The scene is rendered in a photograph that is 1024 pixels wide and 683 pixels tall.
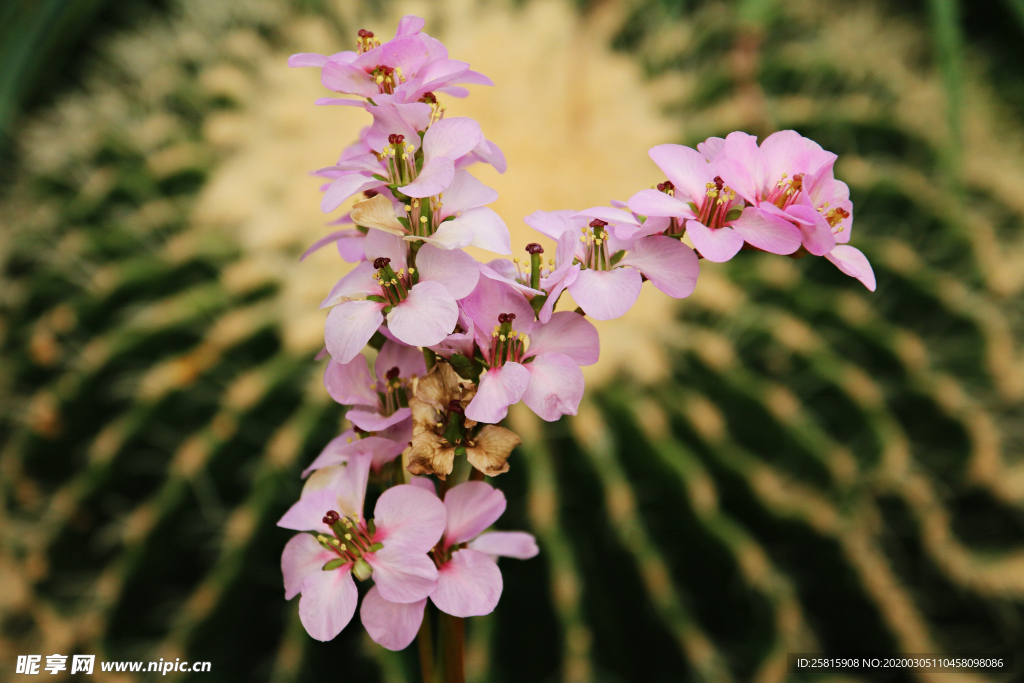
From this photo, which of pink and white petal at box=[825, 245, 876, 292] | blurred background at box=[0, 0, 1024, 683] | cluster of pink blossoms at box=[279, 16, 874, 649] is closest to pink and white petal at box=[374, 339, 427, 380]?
cluster of pink blossoms at box=[279, 16, 874, 649]

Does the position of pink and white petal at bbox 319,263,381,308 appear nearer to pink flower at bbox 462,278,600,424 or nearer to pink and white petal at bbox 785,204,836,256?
pink flower at bbox 462,278,600,424

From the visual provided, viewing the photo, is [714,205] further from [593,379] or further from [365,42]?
[593,379]

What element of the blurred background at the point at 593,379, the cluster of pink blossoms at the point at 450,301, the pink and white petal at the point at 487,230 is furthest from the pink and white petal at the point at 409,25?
the blurred background at the point at 593,379

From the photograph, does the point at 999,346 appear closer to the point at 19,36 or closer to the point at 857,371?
the point at 857,371

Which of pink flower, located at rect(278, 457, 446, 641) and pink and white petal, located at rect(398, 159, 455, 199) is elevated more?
pink and white petal, located at rect(398, 159, 455, 199)

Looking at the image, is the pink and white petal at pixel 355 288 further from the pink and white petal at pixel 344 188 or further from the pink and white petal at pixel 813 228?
the pink and white petal at pixel 813 228
